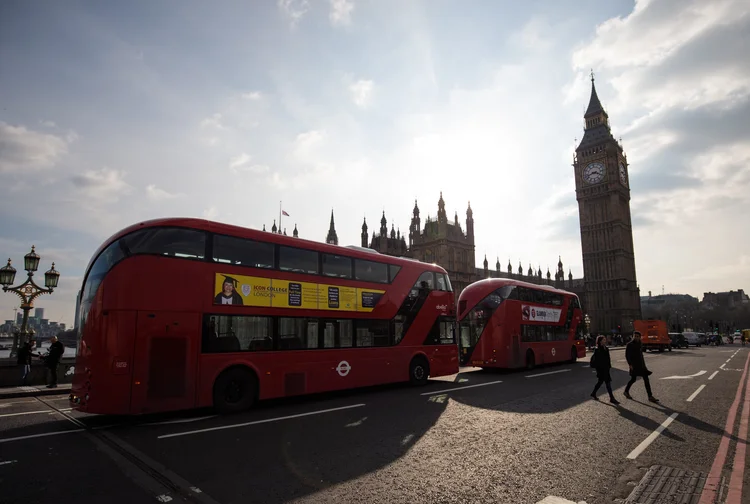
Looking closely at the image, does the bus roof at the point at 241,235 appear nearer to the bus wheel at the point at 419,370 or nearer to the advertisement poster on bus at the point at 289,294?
the advertisement poster on bus at the point at 289,294

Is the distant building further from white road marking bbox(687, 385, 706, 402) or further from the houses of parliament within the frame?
white road marking bbox(687, 385, 706, 402)

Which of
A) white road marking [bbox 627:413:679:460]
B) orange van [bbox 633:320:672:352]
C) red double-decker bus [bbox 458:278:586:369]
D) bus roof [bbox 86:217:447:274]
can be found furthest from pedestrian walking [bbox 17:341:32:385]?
orange van [bbox 633:320:672:352]

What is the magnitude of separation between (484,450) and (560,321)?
19481 mm

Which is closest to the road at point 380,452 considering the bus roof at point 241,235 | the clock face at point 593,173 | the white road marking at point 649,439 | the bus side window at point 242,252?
the white road marking at point 649,439

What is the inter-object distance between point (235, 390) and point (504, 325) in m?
12.9

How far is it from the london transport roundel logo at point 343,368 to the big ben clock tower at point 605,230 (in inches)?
3252

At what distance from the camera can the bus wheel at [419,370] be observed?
14943 mm

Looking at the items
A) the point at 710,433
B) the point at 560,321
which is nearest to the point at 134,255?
the point at 710,433

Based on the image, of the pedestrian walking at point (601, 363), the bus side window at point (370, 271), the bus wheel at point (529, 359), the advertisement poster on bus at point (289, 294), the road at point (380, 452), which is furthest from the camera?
the bus wheel at point (529, 359)

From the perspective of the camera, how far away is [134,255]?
917 cm

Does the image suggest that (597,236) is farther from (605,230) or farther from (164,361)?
(164,361)

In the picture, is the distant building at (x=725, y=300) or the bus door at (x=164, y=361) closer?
the bus door at (x=164, y=361)

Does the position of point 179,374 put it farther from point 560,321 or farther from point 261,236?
point 560,321

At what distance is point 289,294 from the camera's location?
11.5 metres
